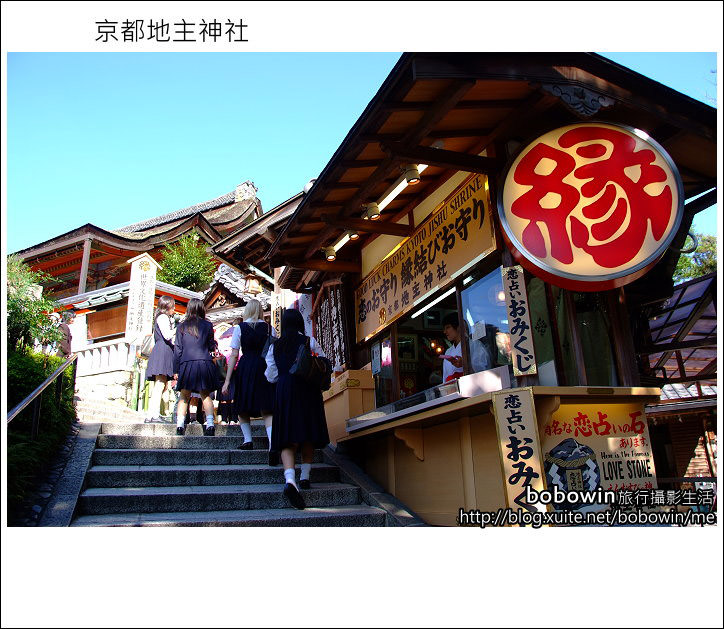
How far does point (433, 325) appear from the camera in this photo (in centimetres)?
982

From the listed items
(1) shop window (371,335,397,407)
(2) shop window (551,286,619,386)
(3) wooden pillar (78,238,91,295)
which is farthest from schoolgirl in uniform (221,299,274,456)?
(3) wooden pillar (78,238,91,295)

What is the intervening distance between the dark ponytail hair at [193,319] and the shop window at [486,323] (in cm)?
416

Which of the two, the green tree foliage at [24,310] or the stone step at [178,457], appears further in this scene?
the green tree foliage at [24,310]

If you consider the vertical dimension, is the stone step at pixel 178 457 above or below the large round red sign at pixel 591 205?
below

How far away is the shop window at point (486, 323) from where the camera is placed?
675 cm

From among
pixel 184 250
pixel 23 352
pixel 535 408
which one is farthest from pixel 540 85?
pixel 184 250

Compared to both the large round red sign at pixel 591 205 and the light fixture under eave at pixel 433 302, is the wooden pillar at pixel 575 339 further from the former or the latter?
the light fixture under eave at pixel 433 302

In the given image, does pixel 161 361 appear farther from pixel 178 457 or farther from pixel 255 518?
pixel 255 518

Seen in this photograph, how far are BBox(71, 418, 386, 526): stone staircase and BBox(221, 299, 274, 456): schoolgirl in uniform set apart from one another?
1.70ft

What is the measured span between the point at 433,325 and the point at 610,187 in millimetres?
4331

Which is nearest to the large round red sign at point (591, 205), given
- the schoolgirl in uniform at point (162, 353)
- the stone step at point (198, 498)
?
the stone step at point (198, 498)

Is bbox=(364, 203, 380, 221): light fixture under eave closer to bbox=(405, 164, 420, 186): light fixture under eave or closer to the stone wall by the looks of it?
bbox=(405, 164, 420, 186): light fixture under eave

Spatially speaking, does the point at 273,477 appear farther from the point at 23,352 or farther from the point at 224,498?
the point at 23,352

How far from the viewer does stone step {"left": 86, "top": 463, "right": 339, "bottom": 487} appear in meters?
6.70
